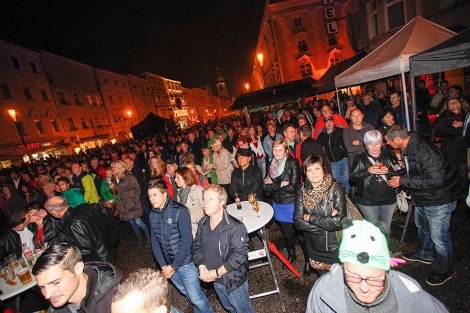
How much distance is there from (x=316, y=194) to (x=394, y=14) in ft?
A: 60.9

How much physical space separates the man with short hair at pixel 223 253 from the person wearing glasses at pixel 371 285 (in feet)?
4.22

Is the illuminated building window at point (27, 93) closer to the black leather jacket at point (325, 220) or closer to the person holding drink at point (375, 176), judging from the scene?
the black leather jacket at point (325, 220)

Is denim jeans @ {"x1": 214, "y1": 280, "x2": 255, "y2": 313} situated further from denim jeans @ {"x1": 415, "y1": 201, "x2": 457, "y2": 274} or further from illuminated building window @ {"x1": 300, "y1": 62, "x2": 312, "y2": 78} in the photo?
illuminated building window @ {"x1": 300, "y1": 62, "x2": 312, "y2": 78}

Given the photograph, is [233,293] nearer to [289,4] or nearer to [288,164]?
[288,164]

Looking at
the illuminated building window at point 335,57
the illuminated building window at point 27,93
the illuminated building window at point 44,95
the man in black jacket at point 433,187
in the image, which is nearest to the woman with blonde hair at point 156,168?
the man in black jacket at point 433,187

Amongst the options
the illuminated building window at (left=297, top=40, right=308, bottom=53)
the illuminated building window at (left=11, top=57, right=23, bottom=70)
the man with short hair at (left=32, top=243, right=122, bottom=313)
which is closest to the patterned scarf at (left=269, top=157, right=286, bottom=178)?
the man with short hair at (left=32, top=243, right=122, bottom=313)

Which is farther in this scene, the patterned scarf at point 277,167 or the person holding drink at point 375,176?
the patterned scarf at point 277,167

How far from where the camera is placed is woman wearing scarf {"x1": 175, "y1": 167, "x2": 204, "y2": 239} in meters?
4.08

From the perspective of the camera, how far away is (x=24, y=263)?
3.71 metres

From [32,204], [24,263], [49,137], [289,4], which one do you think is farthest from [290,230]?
[289,4]

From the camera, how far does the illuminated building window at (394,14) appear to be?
1539 cm

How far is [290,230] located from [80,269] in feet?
10.7

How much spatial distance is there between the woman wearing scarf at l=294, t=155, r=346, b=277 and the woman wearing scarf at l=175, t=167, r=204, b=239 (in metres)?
1.67

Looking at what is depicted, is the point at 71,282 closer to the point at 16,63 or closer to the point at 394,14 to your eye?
the point at 394,14
